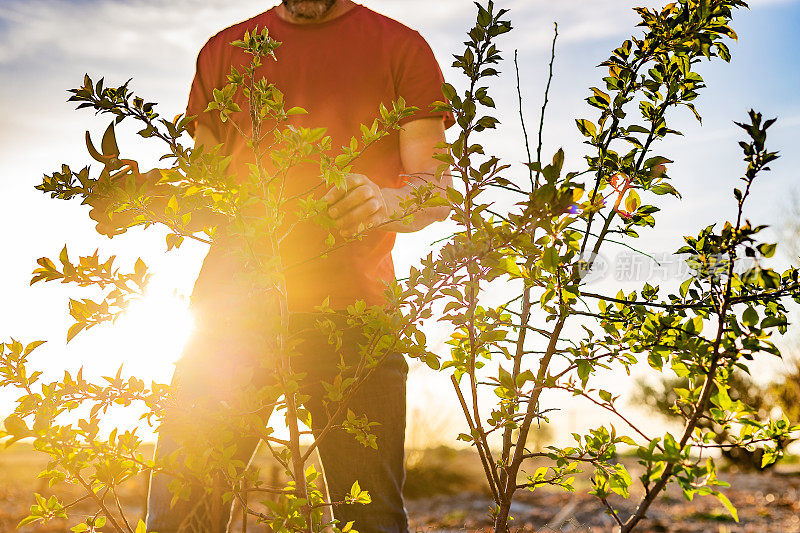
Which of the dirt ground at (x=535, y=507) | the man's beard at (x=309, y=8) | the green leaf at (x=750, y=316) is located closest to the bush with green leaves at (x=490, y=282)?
the green leaf at (x=750, y=316)

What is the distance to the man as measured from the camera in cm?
171

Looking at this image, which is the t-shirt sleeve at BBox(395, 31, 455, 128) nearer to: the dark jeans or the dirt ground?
the dark jeans

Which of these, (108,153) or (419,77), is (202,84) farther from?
(108,153)

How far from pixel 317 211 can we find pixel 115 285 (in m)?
0.54

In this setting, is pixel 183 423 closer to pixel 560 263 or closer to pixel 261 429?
pixel 261 429

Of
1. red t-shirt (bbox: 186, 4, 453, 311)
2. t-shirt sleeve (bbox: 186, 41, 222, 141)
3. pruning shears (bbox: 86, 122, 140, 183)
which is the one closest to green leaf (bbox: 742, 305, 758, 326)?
red t-shirt (bbox: 186, 4, 453, 311)

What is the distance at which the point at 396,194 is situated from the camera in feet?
6.57

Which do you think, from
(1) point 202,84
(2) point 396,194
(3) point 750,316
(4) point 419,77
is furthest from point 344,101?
(3) point 750,316

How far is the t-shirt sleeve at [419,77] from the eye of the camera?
7.69 feet

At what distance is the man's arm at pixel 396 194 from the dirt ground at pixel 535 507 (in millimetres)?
2997

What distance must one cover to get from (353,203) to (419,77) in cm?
93

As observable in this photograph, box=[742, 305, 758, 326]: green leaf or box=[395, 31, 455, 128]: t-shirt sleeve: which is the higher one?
box=[395, 31, 455, 128]: t-shirt sleeve

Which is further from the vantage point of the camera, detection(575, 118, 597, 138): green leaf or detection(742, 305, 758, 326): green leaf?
detection(575, 118, 597, 138): green leaf

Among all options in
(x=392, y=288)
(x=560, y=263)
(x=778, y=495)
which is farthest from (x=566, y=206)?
(x=778, y=495)
